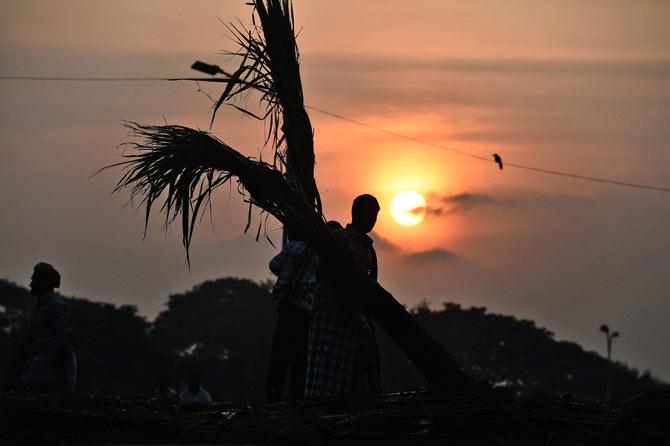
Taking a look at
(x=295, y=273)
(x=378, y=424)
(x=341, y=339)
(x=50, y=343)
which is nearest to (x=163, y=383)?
(x=50, y=343)

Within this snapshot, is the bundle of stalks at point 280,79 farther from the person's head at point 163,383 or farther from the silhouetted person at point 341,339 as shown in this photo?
the person's head at point 163,383

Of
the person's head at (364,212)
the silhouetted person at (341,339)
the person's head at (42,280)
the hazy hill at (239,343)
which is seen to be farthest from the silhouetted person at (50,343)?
the hazy hill at (239,343)

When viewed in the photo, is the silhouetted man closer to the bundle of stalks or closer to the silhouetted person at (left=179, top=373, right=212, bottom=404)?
the bundle of stalks

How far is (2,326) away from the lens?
76.8 m

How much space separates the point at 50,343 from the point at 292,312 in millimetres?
1903

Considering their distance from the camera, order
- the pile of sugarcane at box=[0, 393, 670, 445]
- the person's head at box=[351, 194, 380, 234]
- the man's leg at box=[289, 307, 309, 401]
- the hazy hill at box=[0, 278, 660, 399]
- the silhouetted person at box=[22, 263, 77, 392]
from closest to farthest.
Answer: the pile of sugarcane at box=[0, 393, 670, 445], the person's head at box=[351, 194, 380, 234], the man's leg at box=[289, 307, 309, 401], the silhouetted person at box=[22, 263, 77, 392], the hazy hill at box=[0, 278, 660, 399]

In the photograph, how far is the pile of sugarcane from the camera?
5.34 meters

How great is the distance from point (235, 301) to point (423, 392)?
78774mm

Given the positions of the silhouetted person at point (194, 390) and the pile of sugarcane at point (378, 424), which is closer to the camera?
the pile of sugarcane at point (378, 424)

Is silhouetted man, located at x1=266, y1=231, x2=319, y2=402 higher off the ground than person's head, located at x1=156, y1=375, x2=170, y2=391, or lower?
lower

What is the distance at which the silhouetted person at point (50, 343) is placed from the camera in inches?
380

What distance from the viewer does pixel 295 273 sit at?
30.3ft

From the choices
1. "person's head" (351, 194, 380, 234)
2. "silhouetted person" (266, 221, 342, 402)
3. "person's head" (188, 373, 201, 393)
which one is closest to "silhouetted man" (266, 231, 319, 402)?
"silhouetted person" (266, 221, 342, 402)

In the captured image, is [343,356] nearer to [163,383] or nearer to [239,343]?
[163,383]
